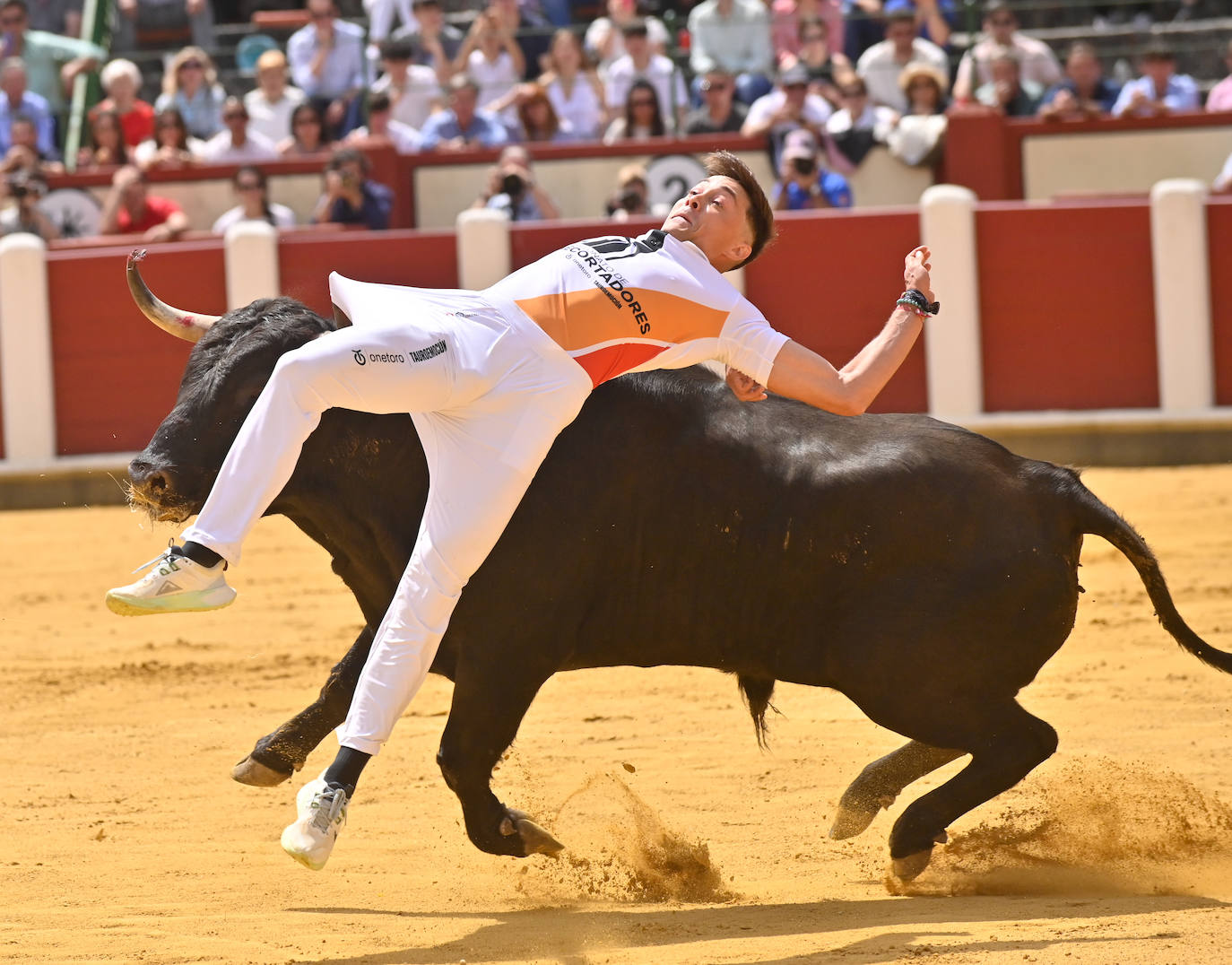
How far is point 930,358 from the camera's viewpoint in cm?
1101

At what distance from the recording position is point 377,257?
11055 mm

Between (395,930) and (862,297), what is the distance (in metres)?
7.56

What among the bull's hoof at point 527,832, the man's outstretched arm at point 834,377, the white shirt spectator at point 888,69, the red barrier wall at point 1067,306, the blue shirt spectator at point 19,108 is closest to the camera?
the man's outstretched arm at point 834,377

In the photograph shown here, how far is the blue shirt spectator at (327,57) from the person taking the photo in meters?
12.9

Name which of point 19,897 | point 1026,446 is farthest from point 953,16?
point 19,897

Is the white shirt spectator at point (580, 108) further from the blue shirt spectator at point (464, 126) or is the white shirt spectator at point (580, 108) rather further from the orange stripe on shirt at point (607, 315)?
the orange stripe on shirt at point (607, 315)

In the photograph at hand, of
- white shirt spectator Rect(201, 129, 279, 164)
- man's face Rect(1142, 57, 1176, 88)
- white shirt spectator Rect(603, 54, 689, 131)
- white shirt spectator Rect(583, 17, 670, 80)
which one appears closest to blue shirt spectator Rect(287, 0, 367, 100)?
white shirt spectator Rect(201, 129, 279, 164)

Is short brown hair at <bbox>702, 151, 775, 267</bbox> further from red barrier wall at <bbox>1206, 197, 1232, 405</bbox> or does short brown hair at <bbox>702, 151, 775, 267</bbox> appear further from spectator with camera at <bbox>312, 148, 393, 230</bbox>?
spectator with camera at <bbox>312, 148, 393, 230</bbox>

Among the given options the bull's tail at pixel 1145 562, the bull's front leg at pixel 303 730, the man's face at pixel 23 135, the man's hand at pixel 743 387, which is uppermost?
the man's face at pixel 23 135

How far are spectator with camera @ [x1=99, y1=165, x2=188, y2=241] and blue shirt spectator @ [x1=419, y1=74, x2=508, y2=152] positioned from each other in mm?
1848

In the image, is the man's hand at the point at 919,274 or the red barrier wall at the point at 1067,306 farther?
the red barrier wall at the point at 1067,306

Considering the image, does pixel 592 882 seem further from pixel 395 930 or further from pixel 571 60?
pixel 571 60

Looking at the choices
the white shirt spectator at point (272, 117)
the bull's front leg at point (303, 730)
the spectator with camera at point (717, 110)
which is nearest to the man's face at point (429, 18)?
the white shirt spectator at point (272, 117)

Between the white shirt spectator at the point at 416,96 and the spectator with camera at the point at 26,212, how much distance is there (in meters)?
2.43
